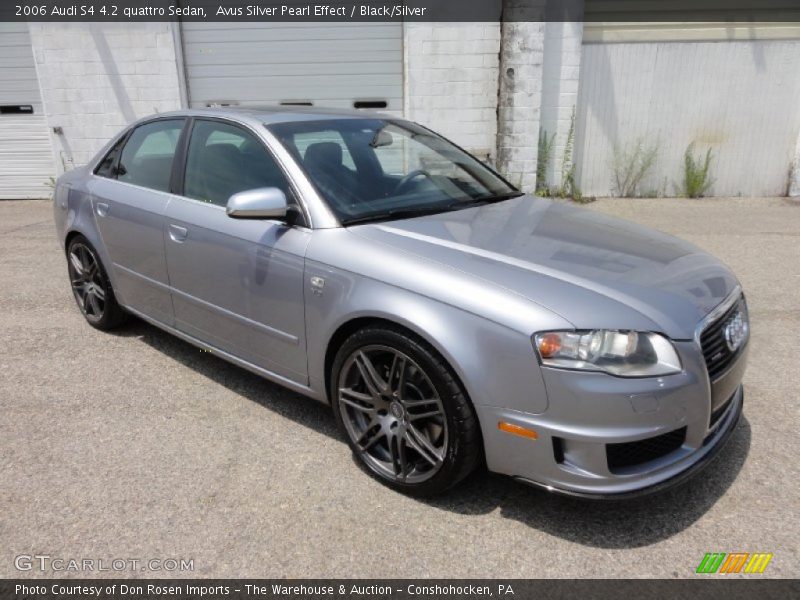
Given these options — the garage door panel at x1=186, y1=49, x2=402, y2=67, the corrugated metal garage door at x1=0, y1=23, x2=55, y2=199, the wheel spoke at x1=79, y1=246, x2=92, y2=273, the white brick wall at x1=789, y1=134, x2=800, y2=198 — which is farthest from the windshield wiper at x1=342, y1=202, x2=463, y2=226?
the corrugated metal garage door at x1=0, y1=23, x2=55, y2=199

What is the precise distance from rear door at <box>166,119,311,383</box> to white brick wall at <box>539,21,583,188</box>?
21.2 ft

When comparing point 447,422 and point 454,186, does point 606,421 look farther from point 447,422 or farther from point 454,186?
point 454,186

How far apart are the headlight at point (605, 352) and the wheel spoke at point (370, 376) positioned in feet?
2.47

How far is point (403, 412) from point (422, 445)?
156 millimetres

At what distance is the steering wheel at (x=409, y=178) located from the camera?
10.5ft

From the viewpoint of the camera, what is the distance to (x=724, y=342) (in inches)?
97.0

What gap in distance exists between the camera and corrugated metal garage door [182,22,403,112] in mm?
8984

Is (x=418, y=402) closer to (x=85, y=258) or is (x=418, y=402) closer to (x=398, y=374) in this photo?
(x=398, y=374)

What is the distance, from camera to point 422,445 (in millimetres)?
2541

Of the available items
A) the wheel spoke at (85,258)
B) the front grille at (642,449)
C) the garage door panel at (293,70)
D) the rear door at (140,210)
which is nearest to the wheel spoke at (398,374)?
the front grille at (642,449)

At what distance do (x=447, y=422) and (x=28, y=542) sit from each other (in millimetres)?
1672

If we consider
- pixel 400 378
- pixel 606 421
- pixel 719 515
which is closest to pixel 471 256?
pixel 400 378

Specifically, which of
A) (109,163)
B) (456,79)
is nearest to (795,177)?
(456,79)
